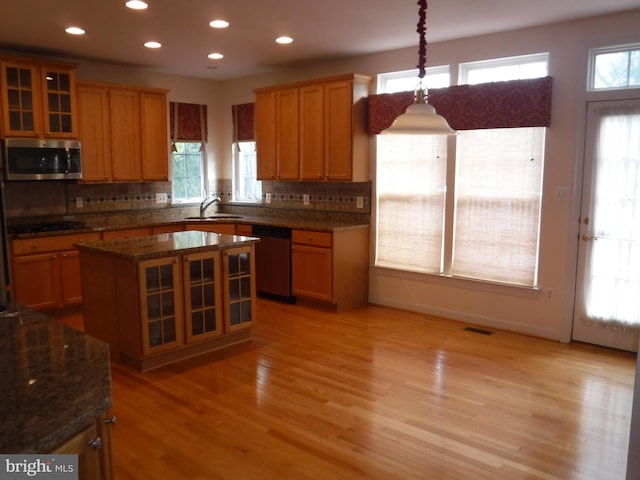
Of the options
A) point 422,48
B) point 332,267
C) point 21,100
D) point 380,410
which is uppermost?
point 21,100

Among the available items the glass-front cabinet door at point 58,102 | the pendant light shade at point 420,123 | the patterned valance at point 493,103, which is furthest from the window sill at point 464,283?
the glass-front cabinet door at point 58,102

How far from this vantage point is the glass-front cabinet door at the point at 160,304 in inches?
151

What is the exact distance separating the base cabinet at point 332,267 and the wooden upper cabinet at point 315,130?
2.23 ft

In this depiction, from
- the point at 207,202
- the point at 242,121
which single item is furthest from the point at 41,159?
the point at 242,121

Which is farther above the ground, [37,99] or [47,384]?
[37,99]

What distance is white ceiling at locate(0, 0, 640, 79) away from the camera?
3.98 meters

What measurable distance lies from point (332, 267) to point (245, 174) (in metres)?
2.60

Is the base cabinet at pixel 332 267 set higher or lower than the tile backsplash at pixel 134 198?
lower

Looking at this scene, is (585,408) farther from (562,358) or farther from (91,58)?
(91,58)

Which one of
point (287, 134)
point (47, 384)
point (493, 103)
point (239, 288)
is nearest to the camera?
point (47, 384)

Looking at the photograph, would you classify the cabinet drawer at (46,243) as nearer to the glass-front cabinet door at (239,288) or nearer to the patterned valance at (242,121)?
the glass-front cabinet door at (239,288)

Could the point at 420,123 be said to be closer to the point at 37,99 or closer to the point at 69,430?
the point at 69,430

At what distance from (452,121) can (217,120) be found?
12.1 ft

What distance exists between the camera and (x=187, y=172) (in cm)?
727
